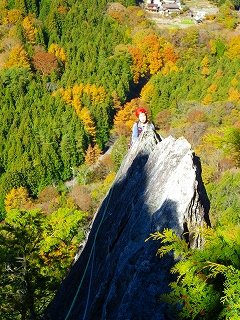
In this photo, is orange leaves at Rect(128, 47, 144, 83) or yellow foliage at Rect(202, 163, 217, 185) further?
orange leaves at Rect(128, 47, 144, 83)

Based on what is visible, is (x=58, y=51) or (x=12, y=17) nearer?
(x=58, y=51)

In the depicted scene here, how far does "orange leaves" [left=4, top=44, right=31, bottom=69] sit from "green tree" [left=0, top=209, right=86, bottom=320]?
51642 millimetres

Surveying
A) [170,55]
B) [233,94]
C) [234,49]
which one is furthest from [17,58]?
[234,49]

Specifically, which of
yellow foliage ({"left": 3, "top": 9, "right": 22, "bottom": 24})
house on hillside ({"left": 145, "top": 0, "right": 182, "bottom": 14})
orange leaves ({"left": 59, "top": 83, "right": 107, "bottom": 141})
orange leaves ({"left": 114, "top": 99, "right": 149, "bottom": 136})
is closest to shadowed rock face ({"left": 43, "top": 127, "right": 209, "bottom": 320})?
orange leaves ({"left": 114, "top": 99, "right": 149, "bottom": 136})

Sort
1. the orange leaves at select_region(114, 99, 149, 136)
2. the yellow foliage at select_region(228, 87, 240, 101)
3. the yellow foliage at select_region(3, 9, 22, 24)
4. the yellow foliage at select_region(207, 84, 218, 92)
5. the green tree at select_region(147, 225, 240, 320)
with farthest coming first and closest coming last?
the yellow foliage at select_region(3, 9, 22, 24) < the yellow foliage at select_region(207, 84, 218, 92) < the orange leaves at select_region(114, 99, 149, 136) < the yellow foliage at select_region(228, 87, 240, 101) < the green tree at select_region(147, 225, 240, 320)

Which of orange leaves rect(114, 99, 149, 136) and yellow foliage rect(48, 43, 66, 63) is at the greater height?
yellow foliage rect(48, 43, 66, 63)

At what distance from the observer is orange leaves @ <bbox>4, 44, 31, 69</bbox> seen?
5838 centimetres

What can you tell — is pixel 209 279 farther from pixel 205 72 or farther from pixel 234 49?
pixel 234 49

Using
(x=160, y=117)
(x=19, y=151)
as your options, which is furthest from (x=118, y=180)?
(x=160, y=117)

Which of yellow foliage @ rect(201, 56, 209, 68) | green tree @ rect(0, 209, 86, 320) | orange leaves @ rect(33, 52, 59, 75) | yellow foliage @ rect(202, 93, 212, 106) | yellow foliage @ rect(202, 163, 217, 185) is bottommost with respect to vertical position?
yellow foliage @ rect(202, 93, 212, 106)

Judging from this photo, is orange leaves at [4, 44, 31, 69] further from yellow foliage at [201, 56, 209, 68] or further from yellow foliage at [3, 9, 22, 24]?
yellow foliage at [201, 56, 209, 68]

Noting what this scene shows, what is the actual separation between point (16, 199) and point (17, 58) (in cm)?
2947

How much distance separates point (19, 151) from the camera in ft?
145

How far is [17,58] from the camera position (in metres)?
58.7
